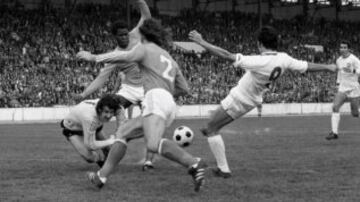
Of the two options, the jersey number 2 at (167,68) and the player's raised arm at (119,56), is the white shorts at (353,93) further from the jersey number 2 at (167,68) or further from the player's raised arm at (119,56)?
the player's raised arm at (119,56)

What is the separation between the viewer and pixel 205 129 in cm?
969

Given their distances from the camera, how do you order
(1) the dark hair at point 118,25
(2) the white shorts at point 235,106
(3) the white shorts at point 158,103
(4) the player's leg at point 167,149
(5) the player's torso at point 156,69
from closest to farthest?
(4) the player's leg at point 167,149 < (3) the white shorts at point 158,103 < (5) the player's torso at point 156,69 < (2) the white shorts at point 235,106 < (1) the dark hair at point 118,25

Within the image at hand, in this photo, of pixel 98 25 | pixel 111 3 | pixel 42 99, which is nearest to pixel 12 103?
pixel 42 99

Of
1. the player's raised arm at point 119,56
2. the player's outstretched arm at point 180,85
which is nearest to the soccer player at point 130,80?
the player's outstretched arm at point 180,85

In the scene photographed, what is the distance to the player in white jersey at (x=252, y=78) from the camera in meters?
9.23

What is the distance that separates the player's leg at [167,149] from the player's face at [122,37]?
8.10 ft

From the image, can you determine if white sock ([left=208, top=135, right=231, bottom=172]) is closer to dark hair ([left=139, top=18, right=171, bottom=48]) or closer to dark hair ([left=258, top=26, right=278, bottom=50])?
dark hair ([left=258, top=26, right=278, bottom=50])

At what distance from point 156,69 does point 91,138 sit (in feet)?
7.32

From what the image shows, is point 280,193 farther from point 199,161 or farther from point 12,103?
point 12,103

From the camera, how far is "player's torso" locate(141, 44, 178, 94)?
7.96m

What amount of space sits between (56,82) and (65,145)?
63.5ft

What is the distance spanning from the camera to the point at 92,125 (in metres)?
9.76

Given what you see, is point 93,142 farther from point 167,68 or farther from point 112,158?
point 167,68

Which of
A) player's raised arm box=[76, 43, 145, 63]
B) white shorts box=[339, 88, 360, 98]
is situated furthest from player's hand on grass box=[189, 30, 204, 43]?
white shorts box=[339, 88, 360, 98]
